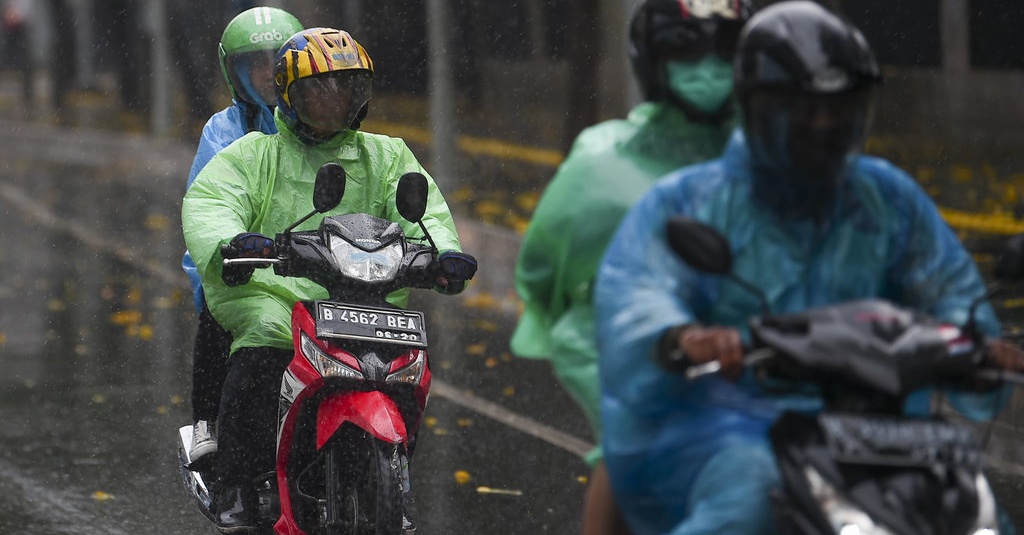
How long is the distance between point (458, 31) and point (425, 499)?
18448 millimetres

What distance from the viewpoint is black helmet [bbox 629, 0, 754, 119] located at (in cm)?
476

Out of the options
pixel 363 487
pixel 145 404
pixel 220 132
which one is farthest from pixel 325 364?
pixel 145 404

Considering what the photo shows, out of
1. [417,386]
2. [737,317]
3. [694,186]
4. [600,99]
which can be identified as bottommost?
[600,99]

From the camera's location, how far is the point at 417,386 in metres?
5.92

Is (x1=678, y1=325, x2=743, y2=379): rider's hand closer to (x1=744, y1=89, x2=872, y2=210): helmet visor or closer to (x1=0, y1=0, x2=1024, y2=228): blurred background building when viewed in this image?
(x1=744, y1=89, x2=872, y2=210): helmet visor

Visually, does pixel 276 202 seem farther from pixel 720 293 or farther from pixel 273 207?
pixel 720 293

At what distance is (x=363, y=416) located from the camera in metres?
5.71

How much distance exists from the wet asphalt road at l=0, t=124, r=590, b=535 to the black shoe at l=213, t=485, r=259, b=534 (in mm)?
814

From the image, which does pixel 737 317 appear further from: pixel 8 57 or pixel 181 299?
pixel 8 57

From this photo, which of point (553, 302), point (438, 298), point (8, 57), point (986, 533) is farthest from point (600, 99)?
point (8, 57)

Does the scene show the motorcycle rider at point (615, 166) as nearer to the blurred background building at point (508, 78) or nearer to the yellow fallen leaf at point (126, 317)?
the yellow fallen leaf at point (126, 317)

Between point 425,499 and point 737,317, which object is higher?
point 737,317

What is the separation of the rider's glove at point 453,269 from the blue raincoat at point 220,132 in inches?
56.3

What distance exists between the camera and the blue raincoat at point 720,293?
12.2 ft
